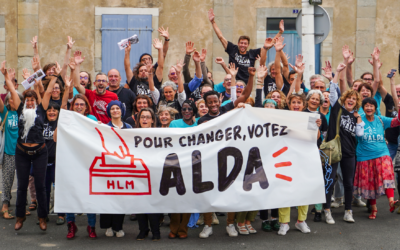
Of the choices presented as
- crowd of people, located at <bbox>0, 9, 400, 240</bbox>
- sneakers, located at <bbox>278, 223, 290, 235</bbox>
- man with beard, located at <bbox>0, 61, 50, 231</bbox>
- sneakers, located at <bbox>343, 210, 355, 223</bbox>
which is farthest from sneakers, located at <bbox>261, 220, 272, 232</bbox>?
man with beard, located at <bbox>0, 61, 50, 231</bbox>

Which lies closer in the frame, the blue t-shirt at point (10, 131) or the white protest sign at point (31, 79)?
the white protest sign at point (31, 79)

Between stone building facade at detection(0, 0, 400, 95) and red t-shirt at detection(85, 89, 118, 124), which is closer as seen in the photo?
red t-shirt at detection(85, 89, 118, 124)

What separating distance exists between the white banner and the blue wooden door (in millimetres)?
7012

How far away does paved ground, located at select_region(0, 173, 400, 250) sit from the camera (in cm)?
614

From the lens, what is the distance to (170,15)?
13016 mm

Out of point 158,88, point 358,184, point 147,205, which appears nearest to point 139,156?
point 147,205

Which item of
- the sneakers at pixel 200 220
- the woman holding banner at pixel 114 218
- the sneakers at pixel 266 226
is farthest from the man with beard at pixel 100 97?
the sneakers at pixel 266 226

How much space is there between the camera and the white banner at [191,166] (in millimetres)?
6121

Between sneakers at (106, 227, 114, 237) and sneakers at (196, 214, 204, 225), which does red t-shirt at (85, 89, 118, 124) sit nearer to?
sneakers at (106, 227, 114, 237)

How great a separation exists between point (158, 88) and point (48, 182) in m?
2.40

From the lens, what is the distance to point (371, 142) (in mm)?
7309

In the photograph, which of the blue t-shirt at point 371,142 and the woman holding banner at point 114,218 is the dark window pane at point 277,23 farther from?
the woman holding banner at point 114,218

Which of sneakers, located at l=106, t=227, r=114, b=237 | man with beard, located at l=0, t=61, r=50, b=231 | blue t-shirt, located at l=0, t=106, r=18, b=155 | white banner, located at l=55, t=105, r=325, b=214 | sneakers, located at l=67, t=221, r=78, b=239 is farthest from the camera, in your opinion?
blue t-shirt, located at l=0, t=106, r=18, b=155

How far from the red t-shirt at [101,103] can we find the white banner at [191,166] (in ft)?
4.37
